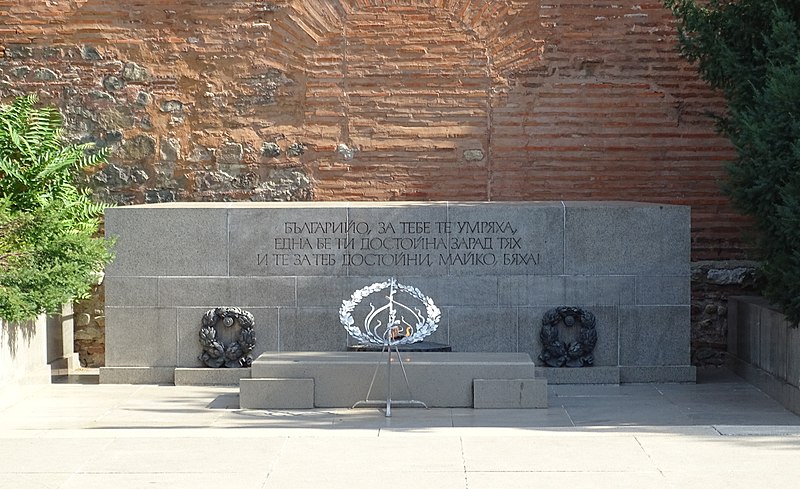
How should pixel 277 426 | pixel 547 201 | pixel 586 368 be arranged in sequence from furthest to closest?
pixel 547 201, pixel 586 368, pixel 277 426

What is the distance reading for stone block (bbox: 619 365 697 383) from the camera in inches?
454

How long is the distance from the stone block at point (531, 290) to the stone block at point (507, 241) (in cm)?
7

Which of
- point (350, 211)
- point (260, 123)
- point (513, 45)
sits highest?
point (513, 45)

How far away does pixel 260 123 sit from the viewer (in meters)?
13.1

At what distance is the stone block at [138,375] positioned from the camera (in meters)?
11.6

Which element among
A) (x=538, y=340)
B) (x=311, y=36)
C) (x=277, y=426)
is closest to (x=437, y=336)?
(x=538, y=340)

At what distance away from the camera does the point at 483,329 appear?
1154 centimetres

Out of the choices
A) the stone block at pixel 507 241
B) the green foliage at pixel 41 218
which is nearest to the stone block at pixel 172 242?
the green foliage at pixel 41 218

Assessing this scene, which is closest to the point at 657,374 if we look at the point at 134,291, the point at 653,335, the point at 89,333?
the point at 653,335

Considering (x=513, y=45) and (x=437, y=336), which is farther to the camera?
(x=513, y=45)

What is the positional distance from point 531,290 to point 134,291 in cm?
377

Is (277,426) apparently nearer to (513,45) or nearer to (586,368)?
(586,368)

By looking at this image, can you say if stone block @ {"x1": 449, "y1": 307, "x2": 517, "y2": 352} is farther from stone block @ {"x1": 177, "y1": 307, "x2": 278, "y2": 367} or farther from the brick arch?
the brick arch

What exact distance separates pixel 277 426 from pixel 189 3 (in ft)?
19.1
